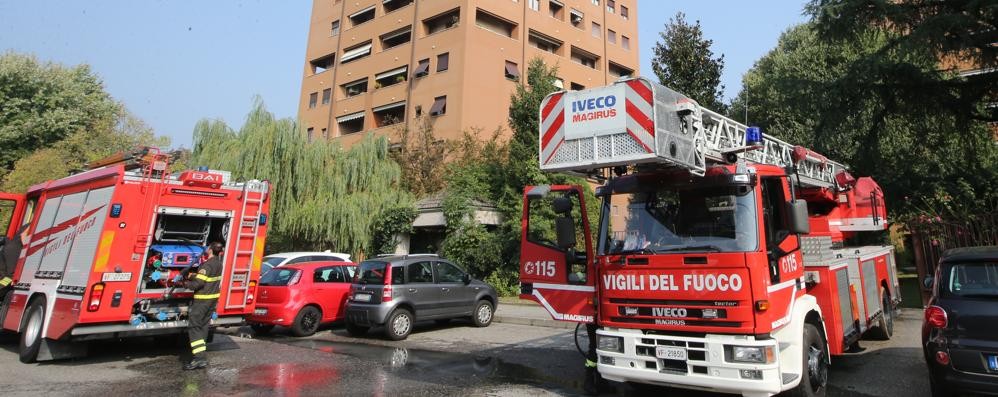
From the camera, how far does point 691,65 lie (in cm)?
1941

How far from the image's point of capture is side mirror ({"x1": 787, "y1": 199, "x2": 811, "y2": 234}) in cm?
532

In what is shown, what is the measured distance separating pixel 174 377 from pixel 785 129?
80.9 feet

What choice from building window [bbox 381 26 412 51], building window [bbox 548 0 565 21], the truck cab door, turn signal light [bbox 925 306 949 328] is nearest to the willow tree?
the truck cab door

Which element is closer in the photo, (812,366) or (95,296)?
(812,366)

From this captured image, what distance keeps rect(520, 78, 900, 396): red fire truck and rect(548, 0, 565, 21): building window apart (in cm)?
3696

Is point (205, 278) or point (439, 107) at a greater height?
point (439, 107)

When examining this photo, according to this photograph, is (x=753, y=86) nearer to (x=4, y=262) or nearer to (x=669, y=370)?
(x=669, y=370)

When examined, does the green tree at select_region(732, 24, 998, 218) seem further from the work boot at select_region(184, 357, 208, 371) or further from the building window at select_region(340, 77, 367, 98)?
the building window at select_region(340, 77, 367, 98)

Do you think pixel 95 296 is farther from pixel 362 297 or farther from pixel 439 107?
pixel 439 107

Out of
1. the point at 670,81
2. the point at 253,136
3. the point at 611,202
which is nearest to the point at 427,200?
the point at 253,136

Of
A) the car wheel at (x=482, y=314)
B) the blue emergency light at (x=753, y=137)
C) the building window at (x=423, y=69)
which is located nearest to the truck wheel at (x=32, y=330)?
the car wheel at (x=482, y=314)

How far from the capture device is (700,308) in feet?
16.7

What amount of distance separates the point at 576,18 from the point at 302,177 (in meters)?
28.3

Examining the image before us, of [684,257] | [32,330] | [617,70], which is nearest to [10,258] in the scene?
[32,330]
